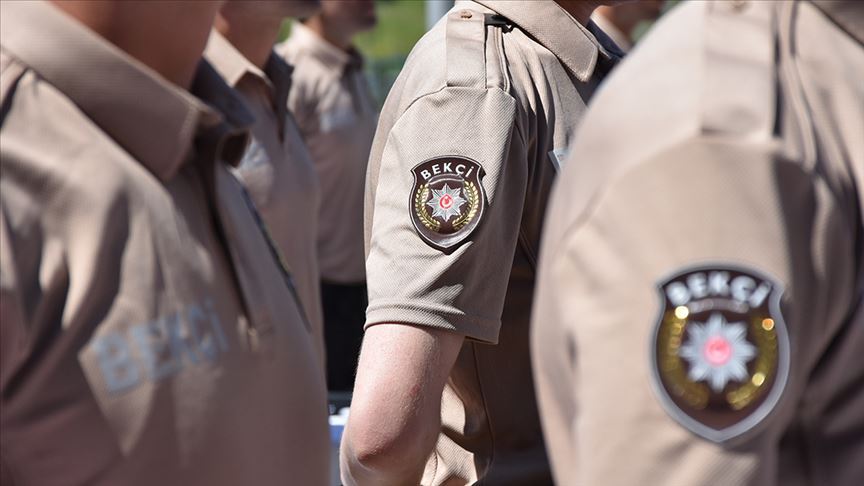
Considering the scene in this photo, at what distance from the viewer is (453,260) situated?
5.93ft

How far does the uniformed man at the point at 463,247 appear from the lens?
180cm

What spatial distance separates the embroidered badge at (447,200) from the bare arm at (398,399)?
0.14 meters

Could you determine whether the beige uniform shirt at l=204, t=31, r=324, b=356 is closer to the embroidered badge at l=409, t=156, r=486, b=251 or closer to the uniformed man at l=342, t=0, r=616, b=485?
the uniformed man at l=342, t=0, r=616, b=485

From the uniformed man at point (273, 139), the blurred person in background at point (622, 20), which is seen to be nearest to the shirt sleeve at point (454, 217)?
the uniformed man at point (273, 139)

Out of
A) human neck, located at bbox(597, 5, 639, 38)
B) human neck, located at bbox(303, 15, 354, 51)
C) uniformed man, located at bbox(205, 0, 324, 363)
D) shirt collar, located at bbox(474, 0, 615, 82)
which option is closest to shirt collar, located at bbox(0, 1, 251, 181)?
shirt collar, located at bbox(474, 0, 615, 82)

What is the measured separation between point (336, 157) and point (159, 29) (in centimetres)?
420

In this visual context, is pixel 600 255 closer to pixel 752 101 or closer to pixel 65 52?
pixel 752 101

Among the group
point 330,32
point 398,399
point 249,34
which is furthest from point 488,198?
point 330,32

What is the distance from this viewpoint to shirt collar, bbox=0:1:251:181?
4.33 ft

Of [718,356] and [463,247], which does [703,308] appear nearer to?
[718,356]

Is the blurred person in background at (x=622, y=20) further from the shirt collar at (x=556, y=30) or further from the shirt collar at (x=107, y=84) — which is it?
the shirt collar at (x=107, y=84)

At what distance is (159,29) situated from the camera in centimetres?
Result: 146

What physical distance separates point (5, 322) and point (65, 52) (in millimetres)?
295

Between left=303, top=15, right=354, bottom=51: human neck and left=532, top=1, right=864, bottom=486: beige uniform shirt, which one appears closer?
left=532, top=1, right=864, bottom=486: beige uniform shirt
